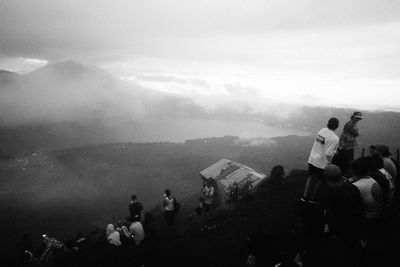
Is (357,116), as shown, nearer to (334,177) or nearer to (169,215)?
(334,177)

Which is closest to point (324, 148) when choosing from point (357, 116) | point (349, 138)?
point (357, 116)

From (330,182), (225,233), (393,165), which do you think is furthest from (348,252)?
(225,233)

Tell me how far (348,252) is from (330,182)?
1.77 meters

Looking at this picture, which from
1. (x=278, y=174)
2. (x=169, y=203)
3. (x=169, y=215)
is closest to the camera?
(x=169, y=203)

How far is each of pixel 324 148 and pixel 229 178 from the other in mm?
11535

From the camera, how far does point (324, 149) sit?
7559mm

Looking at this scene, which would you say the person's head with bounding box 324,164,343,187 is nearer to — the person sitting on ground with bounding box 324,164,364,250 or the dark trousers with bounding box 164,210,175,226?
the person sitting on ground with bounding box 324,164,364,250

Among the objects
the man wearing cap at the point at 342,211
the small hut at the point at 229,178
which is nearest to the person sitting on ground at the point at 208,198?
the small hut at the point at 229,178

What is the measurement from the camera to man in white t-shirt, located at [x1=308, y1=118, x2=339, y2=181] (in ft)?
24.4

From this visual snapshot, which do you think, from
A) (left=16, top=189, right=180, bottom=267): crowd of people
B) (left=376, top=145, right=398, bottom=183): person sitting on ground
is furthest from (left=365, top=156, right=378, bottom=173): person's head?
(left=16, top=189, right=180, bottom=267): crowd of people

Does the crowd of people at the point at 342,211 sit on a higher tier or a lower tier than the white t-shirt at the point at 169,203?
higher

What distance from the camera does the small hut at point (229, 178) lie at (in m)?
17.1

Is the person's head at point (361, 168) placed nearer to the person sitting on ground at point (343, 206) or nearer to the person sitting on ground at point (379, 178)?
the person sitting on ground at point (379, 178)

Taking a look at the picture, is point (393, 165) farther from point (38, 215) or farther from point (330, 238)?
point (38, 215)
